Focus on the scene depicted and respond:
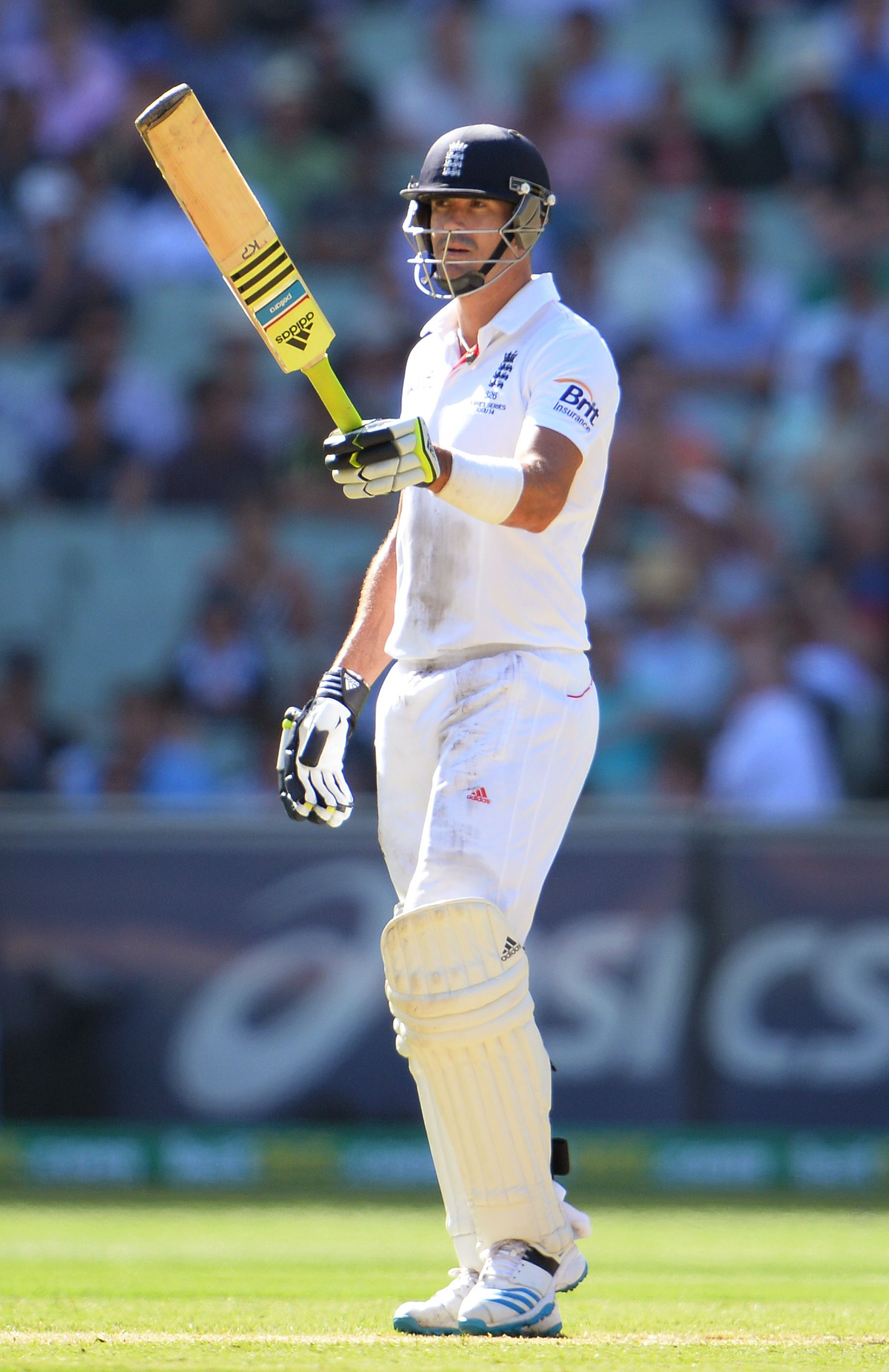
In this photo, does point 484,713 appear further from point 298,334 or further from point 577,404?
point 298,334

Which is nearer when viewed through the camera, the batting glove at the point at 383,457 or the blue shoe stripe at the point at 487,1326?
the batting glove at the point at 383,457

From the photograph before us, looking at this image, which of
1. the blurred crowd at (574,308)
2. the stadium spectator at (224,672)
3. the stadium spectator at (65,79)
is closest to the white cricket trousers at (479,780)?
the blurred crowd at (574,308)

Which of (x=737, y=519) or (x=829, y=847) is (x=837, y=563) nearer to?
(x=737, y=519)

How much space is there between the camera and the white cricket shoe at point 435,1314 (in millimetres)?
3398

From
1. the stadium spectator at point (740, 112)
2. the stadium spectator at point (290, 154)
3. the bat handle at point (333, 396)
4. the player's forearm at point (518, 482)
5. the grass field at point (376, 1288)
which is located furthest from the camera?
the stadium spectator at point (740, 112)

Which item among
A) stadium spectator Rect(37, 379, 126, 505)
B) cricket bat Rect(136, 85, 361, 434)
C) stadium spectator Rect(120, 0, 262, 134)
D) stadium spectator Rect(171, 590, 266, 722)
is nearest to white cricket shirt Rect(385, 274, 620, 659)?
cricket bat Rect(136, 85, 361, 434)

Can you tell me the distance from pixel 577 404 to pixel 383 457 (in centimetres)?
48

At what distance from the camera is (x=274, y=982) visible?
6969mm

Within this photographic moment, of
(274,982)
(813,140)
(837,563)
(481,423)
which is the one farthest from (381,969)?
(813,140)

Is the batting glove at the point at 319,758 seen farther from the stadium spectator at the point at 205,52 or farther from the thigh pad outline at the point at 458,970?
the stadium spectator at the point at 205,52

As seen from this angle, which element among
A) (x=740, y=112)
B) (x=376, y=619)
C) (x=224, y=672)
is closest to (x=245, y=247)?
(x=376, y=619)

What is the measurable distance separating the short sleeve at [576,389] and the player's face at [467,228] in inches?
8.5

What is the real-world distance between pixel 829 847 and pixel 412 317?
12.0ft

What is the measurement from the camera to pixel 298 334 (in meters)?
3.56
